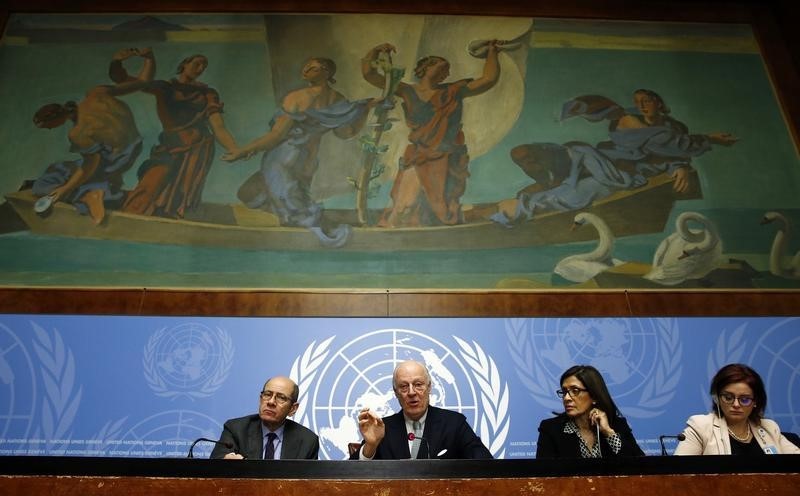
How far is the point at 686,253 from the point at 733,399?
2.78m

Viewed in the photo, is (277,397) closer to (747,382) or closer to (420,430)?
(420,430)

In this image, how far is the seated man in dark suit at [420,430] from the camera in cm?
317

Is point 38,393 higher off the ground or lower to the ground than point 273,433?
higher

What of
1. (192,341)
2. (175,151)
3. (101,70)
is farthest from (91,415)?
(101,70)

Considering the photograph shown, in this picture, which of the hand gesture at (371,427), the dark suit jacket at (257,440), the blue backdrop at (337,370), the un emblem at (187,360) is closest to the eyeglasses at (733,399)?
the hand gesture at (371,427)

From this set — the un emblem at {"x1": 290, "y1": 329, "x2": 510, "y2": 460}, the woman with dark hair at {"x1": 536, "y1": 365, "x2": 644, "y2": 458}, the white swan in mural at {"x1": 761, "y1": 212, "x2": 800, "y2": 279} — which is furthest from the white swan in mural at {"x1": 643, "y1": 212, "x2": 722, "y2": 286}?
the woman with dark hair at {"x1": 536, "y1": 365, "x2": 644, "y2": 458}

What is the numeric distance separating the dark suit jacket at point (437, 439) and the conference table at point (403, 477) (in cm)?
95

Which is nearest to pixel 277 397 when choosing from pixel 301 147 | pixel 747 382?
pixel 747 382

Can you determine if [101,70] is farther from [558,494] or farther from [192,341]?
[558,494]

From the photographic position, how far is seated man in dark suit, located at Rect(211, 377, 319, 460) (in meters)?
3.45

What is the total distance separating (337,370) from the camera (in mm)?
4898

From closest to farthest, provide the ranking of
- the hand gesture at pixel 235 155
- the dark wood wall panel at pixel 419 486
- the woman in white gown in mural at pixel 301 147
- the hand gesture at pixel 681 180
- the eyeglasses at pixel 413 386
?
the dark wood wall panel at pixel 419 486, the eyeglasses at pixel 413 386, the woman in white gown in mural at pixel 301 147, the hand gesture at pixel 681 180, the hand gesture at pixel 235 155

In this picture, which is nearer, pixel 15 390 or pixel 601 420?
pixel 601 420

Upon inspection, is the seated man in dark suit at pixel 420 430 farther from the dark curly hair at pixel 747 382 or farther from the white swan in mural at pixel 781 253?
the white swan in mural at pixel 781 253
